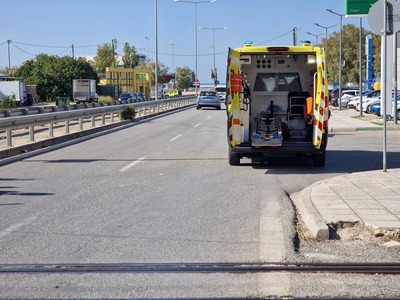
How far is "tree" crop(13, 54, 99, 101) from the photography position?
282 ft

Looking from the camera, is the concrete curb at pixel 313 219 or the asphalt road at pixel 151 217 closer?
the asphalt road at pixel 151 217

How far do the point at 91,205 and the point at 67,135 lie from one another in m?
12.5

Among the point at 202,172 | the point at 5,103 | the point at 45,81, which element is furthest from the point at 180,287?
the point at 45,81

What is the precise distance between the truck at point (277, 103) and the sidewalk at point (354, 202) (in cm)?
208

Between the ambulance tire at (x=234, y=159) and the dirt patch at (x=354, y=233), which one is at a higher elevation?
the ambulance tire at (x=234, y=159)

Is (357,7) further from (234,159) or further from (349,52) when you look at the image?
(349,52)

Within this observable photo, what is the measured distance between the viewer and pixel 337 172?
43.5ft

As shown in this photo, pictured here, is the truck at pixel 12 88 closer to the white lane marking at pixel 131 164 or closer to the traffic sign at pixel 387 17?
the white lane marking at pixel 131 164

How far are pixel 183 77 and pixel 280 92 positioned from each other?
154 m

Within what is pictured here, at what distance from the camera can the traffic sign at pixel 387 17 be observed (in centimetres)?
1172

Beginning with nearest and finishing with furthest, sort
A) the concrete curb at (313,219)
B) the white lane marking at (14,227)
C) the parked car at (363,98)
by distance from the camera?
the concrete curb at (313,219) < the white lane marking at (14,227) < the parked car at (363,98)

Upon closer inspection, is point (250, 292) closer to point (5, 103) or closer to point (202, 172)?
point (202, 172)

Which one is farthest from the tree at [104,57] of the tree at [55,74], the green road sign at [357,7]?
the green road sign at [357,7]

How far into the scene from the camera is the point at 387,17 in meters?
11.7
